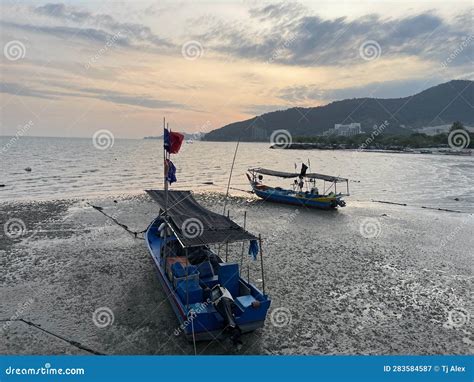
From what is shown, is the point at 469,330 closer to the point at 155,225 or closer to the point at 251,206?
the point at 155,225

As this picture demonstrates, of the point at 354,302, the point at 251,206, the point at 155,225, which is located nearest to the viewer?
the point at 354,302

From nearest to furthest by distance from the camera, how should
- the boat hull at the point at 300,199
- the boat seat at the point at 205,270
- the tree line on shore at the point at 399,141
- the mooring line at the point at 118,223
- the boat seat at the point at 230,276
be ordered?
the boat seat at the point at 230,276 → the boat seat at the point at 205,270 → the mooring line at the point at 118,223 → the boat hull at the point at 300,199 → the tree line on shore at the point at 399,141

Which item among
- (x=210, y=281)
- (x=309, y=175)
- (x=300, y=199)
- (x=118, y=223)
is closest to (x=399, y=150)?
(x=309, y=175)

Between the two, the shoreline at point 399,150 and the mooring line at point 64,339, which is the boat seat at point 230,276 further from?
the shoreline at point 399,150

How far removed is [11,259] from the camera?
17250 mm

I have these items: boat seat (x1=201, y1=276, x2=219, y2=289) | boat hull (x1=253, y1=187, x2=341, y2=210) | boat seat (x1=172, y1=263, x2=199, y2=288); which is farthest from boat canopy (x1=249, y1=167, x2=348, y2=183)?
boat seat (x1=172, y1=263, x2=199, y2=288)

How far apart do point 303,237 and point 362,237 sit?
4.03 metres

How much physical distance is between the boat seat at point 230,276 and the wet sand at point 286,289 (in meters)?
1.65

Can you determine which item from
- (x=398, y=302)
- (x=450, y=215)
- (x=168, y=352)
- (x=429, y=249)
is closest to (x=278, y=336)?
(x=168, y=352)

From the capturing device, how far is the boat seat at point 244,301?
1040 centimetres

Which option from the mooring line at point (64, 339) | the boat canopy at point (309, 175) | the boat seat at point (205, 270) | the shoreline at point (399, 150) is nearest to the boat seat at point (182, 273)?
the boat seat at point (205, 270)

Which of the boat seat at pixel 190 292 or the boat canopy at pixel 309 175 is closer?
the boat seat at pixel 190 292

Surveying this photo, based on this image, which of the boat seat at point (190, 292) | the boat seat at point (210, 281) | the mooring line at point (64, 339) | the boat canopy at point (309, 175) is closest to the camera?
the mooring line at point (64, 339)

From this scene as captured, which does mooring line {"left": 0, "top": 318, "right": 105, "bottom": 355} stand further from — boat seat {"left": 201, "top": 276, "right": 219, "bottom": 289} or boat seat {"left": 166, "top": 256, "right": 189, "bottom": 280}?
boat seat {"left": 201, "top": 276, "right": 219, "bottom": 289}
